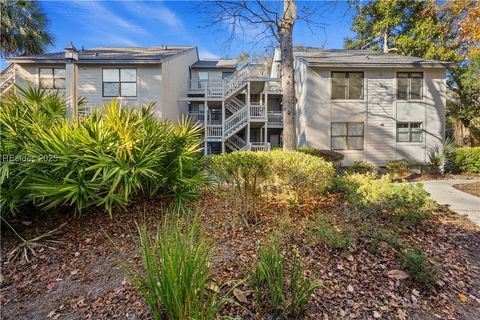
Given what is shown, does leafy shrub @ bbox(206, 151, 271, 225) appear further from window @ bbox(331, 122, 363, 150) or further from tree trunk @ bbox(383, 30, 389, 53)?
tree trunk @ bbox(383, 30, 389, 53)

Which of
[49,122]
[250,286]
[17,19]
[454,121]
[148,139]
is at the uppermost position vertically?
[17,19]

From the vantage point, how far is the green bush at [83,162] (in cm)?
375

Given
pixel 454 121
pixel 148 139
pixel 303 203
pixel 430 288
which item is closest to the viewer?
pixel 430 288

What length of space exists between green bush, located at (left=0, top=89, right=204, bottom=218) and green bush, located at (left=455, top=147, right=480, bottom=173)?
14.1 meters

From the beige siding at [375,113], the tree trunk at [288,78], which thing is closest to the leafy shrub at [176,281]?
the tree trunk at [288,78]

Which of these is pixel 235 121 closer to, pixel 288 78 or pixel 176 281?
pixel 288 78

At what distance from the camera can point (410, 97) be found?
1452 cm

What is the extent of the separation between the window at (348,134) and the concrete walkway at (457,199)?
549cm

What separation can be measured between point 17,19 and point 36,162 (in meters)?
17.2

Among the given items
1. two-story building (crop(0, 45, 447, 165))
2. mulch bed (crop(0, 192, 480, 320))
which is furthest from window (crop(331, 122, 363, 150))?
mulch bed (crop(0, 192, 480, 320))

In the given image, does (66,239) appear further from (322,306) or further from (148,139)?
(322,306)

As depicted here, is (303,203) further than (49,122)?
Yes

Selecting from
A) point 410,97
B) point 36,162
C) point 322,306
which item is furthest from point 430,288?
point 410,97

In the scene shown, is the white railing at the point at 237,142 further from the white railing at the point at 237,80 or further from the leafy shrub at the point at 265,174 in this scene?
the leafy shrub at the point at 265,174
